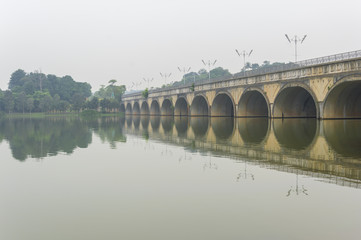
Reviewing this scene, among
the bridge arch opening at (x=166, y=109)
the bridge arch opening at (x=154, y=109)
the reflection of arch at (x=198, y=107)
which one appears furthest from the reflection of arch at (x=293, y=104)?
the bridge arch opening at (x=154, y=109)

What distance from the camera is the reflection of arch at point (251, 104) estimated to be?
54.1m

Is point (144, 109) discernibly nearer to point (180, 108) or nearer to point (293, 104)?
point (180, 108)

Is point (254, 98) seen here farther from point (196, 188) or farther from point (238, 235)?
point (238, 235)

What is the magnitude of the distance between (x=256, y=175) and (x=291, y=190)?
7.59 feet

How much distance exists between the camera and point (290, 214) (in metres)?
8.11

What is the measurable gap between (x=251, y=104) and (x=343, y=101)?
1930 centimetres

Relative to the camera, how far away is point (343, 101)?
38.4 m

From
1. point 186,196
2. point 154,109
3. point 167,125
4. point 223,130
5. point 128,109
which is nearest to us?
point 186,196

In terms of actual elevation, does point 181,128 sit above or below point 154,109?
below

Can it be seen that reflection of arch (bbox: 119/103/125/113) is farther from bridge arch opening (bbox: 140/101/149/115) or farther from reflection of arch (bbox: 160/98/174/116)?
reflection of arch (bbox: 160/98/174/116)

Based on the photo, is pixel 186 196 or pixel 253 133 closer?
pixel 186 196

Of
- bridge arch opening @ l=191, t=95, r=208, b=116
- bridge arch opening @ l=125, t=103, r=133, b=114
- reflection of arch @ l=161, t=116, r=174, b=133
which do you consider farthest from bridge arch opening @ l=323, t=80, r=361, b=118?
bridge arch opening @ l=125, t=103, r=133, b=114

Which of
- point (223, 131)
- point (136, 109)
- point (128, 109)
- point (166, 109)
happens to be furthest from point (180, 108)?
point (128, 109)

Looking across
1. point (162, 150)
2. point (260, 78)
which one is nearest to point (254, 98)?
point (260, 78)
